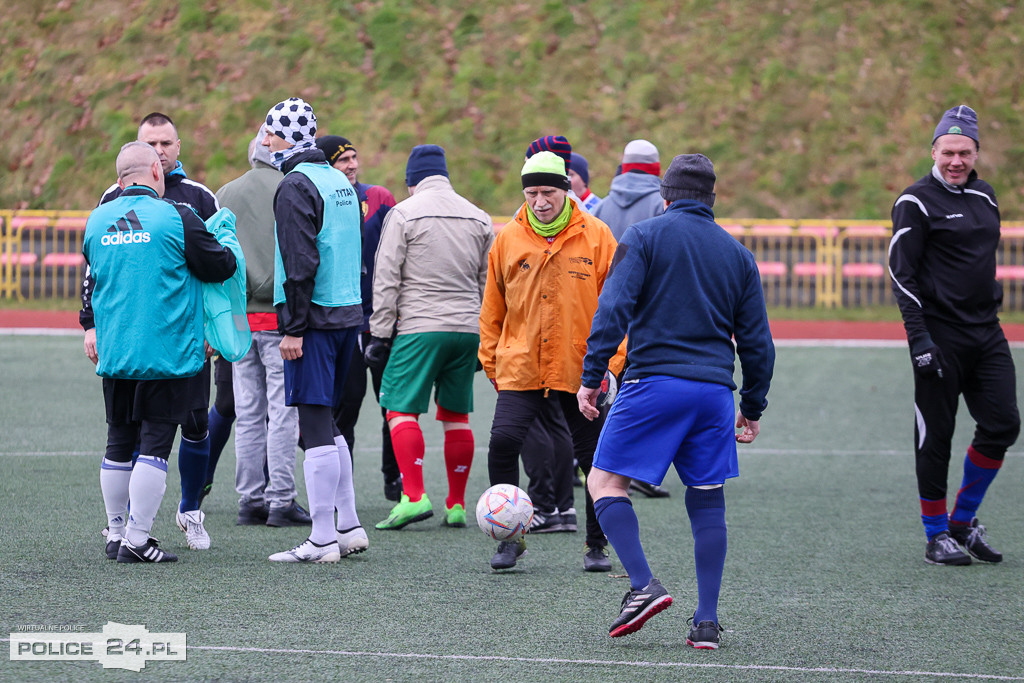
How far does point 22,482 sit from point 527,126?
1979 centimetres

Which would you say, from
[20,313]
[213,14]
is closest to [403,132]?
[213,14]

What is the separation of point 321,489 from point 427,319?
124 cm

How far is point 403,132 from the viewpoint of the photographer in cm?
2688

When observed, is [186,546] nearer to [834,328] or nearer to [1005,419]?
[1005,419]

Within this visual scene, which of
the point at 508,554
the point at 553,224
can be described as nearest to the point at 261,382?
the point at 508,554

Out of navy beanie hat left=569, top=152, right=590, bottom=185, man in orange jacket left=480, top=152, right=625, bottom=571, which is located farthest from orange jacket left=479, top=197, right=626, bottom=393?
navy beanie hat left=569, top=152, right=590, bottom=185

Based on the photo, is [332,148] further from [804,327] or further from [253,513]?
[804,327]

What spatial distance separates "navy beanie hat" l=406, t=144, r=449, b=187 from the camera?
24.1 feet

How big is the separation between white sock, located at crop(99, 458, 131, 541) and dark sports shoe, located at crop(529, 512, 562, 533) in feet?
7.37

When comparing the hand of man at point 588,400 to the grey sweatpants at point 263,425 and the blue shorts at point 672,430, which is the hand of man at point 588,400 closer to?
the blue shorts at point 672,430

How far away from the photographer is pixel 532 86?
27625 mm

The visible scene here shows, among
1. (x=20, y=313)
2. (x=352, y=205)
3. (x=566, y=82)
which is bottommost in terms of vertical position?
(x=20, y=313)

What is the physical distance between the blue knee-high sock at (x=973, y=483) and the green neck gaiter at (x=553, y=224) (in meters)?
2.41

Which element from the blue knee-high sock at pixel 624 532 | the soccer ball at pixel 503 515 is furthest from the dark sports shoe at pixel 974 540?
the blue knee-high sock at pixel 624 532
